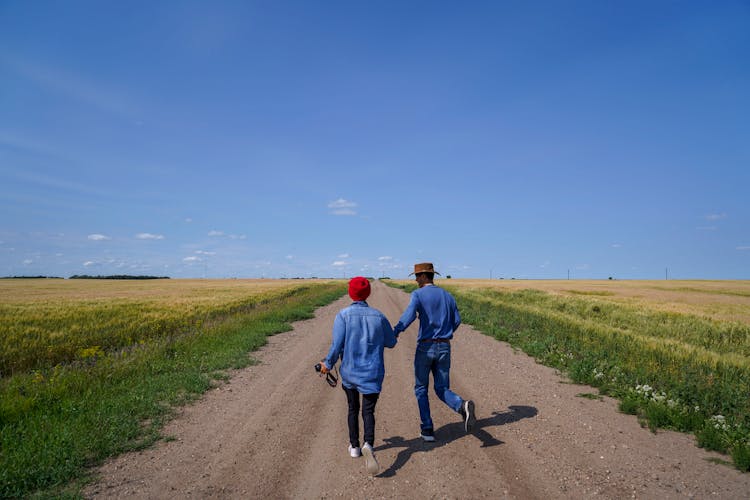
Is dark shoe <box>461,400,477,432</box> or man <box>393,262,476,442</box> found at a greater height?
man <box>393,262,476,442</box>

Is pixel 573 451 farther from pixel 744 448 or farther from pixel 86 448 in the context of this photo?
pixel 86 448

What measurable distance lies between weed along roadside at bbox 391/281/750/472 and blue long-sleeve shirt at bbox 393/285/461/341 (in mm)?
3639

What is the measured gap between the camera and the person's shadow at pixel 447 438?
4945mm

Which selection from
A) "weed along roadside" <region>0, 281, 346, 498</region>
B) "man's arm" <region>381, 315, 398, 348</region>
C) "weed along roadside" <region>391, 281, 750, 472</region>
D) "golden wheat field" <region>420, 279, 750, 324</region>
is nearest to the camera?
"weed along roadside" <region>0, 281, 346, 498</region>

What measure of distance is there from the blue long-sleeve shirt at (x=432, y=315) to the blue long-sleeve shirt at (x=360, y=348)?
60 cm

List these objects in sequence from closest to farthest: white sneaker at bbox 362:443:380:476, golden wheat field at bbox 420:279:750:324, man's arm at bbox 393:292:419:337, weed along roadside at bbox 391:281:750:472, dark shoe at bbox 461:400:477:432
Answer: white sneaker at bbox 362:443:380:476
dark shoe at bbox 461:400:477:432
man's arm at bbox 393:292:419:337
weed along roadside at bbox 391:281:750:472
golden wheat field at bbox 420:279:750:324

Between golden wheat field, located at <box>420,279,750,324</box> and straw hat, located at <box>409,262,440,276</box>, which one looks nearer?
straw hat, located at <box>409,262,440,276</box>

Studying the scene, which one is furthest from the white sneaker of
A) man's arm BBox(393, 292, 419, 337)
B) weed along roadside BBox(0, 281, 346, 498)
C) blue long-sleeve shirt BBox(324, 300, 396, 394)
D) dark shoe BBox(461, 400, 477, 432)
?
weed along roadside BBox(0, 281, 346, 498)

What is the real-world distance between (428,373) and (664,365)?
7086 millimetres

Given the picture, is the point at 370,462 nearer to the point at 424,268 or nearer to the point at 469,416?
the point at 469,416

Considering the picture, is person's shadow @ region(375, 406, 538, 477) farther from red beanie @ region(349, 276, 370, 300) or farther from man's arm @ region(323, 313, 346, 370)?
red beanie @ region(349, 276, 370, 300)

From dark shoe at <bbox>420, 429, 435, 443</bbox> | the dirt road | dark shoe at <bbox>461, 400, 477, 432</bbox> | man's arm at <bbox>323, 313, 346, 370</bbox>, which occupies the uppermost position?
man's arm at <bbox>323, 313, 346, 370</bbox>

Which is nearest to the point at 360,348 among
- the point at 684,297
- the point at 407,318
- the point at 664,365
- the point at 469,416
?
the point at 407,318

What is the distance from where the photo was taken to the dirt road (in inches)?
167
